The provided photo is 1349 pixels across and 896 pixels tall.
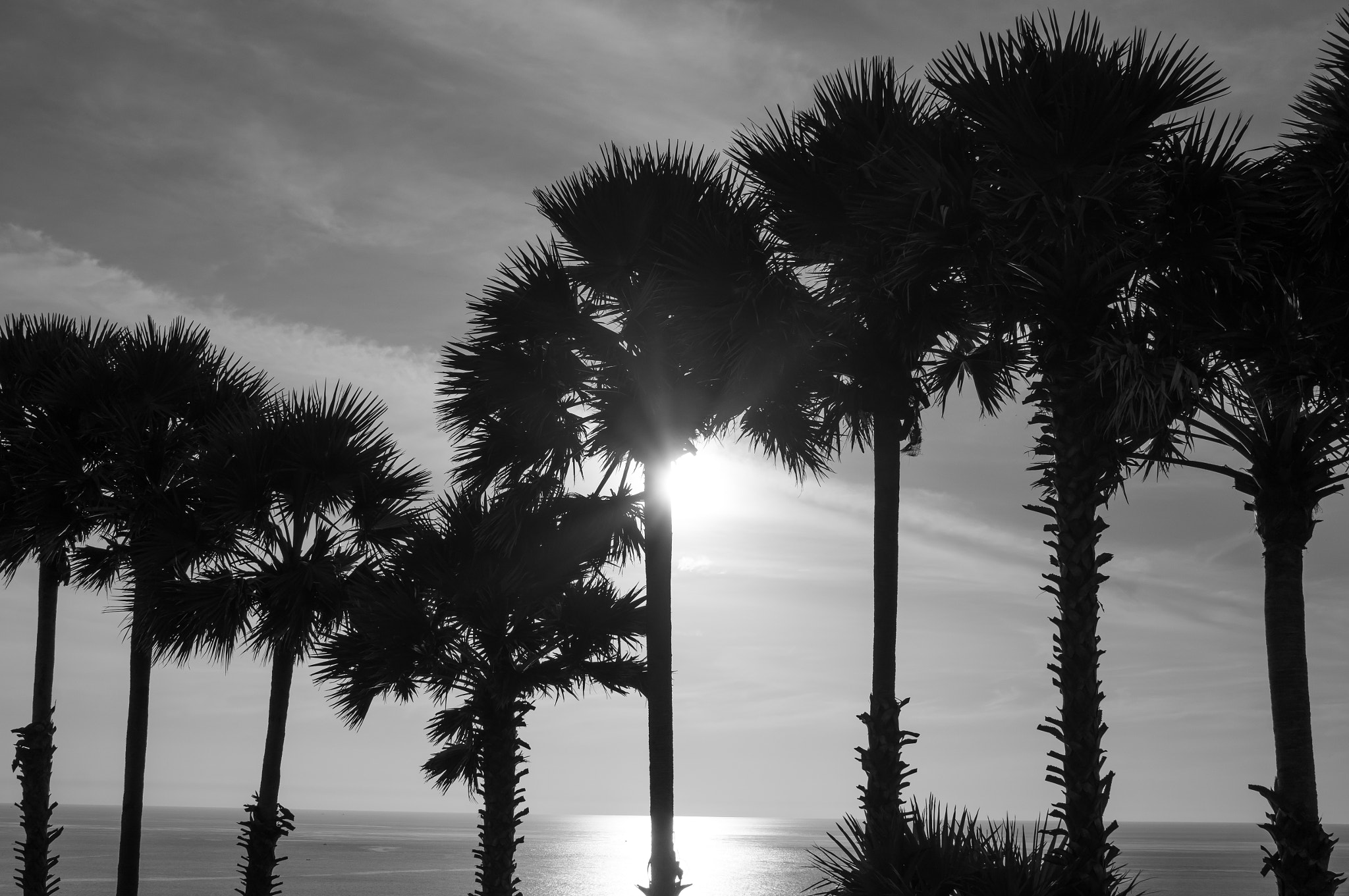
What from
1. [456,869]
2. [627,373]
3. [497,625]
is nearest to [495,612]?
[497,625]

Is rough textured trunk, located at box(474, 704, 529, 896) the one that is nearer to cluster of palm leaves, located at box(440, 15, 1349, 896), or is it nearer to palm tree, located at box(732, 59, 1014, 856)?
cluster of palm leaves, located at box(440, 15, 1349, 896)

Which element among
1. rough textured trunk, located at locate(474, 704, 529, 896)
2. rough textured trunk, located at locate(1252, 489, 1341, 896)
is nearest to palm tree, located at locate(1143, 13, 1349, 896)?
rough textured trunk, located at locate(1252, 489, 1341, 896)

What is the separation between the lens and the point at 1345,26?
35.0 ft

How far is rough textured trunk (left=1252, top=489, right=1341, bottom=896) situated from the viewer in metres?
10.6

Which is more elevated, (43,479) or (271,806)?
(43,479)

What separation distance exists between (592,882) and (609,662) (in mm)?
86016

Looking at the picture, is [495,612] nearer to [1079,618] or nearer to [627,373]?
[627,373]

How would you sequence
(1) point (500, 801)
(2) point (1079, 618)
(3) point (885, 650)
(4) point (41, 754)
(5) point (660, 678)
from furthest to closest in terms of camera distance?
1. (4) point (41, 754)
2. (1) point (500, 801)
3. (5) point (660, 678)
4. (3) point (885, 650)
5. (2) point (1079, 618)

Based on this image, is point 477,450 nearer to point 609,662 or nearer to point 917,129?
point 609,662

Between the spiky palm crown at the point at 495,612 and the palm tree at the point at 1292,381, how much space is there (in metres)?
7.69

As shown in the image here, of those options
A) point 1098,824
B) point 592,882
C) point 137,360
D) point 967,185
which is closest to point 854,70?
point 967,185

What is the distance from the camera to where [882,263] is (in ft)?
40.0

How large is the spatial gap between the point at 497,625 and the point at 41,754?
29.3ft

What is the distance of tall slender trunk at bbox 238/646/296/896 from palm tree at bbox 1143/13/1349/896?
486 inches
